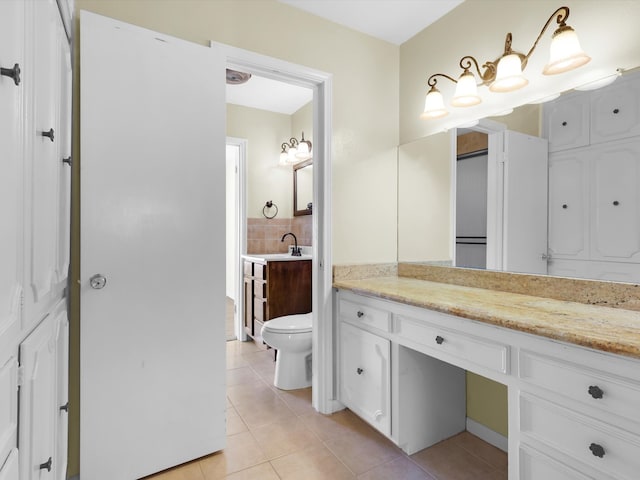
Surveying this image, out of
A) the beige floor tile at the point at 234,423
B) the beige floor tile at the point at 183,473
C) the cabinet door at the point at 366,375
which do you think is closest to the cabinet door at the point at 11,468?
the beige floor tile at the point at 183,473

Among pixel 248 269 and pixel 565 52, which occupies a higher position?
pixel 565 52

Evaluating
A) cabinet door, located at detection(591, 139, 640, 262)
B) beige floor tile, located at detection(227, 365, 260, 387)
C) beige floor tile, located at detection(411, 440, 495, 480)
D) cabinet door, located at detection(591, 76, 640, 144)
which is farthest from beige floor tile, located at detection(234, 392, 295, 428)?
cabinet door, located at detection(591, 76, 640, 144)

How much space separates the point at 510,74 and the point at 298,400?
228 cm

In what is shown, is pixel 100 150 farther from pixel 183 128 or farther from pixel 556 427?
pixel 556 427

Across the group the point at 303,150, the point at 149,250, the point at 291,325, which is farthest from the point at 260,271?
the point at 149,250

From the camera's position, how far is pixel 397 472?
1.68 m

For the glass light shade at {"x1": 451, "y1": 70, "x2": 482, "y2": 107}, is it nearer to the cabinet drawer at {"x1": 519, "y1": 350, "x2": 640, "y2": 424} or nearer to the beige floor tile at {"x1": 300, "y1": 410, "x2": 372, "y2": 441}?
the cabinet drawer at {"x1": 519, "y1": 350, "x2": 640, "y2": 424}

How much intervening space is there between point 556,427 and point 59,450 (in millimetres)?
1731

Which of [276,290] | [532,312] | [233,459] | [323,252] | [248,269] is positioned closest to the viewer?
[532,312]

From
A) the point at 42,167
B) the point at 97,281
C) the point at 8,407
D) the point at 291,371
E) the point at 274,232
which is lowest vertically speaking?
the point at 291,371

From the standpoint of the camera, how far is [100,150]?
5.05 feet

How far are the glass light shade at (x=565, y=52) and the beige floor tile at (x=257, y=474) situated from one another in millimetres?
2235

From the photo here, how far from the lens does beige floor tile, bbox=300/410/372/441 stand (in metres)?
2.02

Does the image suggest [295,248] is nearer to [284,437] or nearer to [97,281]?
[284,437]
